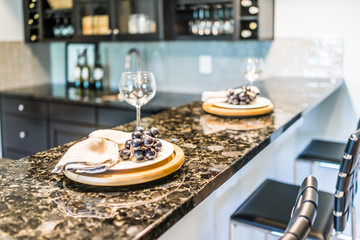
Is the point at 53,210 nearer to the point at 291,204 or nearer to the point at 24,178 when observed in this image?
the point at 24,178

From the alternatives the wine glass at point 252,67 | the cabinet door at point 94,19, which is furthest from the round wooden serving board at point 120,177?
the cabinet door at point 94,19

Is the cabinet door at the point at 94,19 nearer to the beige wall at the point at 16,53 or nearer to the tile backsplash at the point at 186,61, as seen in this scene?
the tile backsplash at the point at 186,61

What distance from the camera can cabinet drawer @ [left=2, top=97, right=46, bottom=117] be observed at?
10.7ft

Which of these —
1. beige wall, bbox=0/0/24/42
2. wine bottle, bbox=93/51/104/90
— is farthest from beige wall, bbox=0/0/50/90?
wine bottle, bbox=93/51/104/90

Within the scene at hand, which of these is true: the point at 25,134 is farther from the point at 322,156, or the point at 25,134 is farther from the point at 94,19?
the point at 322,156

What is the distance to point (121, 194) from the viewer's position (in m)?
0.87

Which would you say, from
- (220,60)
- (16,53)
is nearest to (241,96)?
(220,60)

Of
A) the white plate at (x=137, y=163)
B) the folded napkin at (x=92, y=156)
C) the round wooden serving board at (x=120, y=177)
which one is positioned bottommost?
the round wooden serving board at (x=120, y=177)

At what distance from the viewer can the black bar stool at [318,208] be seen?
1.30 metres

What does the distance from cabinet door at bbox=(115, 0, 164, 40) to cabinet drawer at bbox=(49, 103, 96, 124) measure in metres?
0.65

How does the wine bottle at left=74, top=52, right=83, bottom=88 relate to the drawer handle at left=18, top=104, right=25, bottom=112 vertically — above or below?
above

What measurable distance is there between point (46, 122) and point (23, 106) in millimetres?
264

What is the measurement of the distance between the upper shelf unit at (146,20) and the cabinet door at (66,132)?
2.46 ft

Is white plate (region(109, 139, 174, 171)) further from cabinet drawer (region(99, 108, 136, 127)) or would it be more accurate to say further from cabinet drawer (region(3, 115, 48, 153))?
cabinet drawer (region(3, 115, 48, 153))
